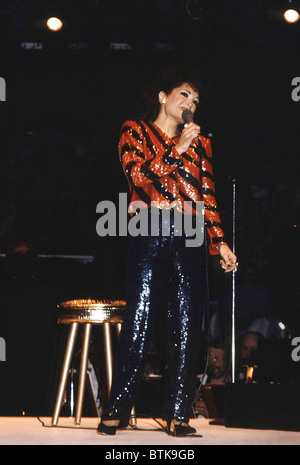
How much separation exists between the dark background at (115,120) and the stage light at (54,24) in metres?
0.05

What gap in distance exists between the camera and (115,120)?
6656 mm

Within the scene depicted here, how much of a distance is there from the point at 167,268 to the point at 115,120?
424 centimetres

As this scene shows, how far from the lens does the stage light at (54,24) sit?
533 cm

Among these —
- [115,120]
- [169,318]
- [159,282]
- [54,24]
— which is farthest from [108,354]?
[115,120]

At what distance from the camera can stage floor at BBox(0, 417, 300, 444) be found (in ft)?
7.68

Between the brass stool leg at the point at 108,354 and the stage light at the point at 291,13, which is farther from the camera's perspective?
the stage light at the point at 291,13

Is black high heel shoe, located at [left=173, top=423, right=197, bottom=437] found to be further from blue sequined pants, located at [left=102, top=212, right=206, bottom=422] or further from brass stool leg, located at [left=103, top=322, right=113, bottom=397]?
brass stool leg, located at [left=103, top=322, right=113, bottom=397]

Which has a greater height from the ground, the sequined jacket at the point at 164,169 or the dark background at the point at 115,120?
the dark background at the point at 115,120

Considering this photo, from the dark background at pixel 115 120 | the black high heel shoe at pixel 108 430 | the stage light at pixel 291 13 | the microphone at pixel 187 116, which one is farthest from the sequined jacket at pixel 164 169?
the stage light at pixel 291 13

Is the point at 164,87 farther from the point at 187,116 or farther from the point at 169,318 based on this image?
the point at 169,318

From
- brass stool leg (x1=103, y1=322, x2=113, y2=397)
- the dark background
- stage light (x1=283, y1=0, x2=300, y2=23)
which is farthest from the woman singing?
stage light (x1=283, y1=0, x2=300, y2=23)

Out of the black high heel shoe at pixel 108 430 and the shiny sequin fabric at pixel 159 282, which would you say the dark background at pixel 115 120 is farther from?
the black high heel shoe at pixel 108 430

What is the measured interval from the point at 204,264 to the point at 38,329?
175 cm
